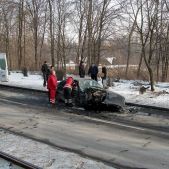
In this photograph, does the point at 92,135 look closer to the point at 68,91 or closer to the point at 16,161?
the point at 16,161

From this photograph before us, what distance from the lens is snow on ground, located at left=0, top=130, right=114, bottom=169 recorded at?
348 inches

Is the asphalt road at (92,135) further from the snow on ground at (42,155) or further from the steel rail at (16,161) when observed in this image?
the steel rail at (16,161)

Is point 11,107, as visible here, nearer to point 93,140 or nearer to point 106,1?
point 93,140

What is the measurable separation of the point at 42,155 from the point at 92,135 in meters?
2.73

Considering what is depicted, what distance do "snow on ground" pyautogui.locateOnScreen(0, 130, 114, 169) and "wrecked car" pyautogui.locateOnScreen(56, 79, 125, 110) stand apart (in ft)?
18.0

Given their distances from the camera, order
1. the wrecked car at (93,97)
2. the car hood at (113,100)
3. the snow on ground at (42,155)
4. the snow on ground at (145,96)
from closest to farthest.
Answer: the snow on ground at (42,155), the car hood at (113,100), the wrecked car at (93,97), the snow on ground at (145,96)

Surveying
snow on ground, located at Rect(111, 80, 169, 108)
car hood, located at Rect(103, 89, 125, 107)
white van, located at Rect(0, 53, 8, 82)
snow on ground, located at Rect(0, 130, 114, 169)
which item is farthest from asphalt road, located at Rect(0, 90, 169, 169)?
white van, located at Rect(0, 53, 8, 82)

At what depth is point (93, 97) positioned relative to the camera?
16734 millimetres

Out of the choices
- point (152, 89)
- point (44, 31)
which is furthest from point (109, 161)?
point (44, 31)

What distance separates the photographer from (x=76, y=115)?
15.8 m

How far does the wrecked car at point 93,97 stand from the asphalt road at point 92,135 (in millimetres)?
863

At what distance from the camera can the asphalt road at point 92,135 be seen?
31.6ft

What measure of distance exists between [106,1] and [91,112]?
958 inches

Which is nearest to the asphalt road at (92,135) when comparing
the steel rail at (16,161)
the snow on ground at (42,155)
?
the snow on ground at (42,155)
